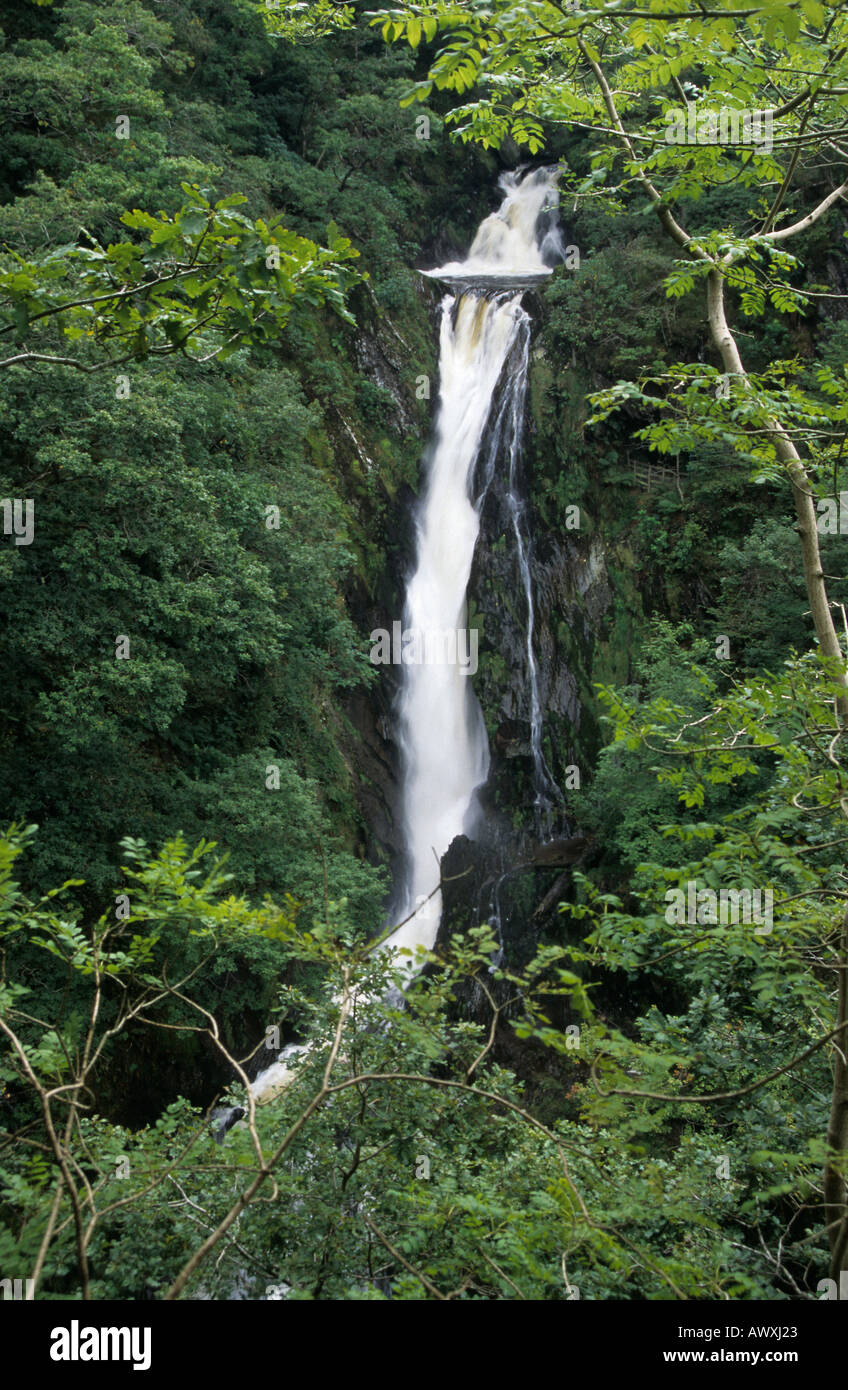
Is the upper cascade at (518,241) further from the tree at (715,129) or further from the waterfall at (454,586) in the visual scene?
the tree at (715,129)

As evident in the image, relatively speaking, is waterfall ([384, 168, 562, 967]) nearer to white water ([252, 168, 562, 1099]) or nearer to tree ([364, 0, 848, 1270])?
white water ([252, 168, 562, 1099])

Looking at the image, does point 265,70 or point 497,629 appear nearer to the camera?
point 497,629

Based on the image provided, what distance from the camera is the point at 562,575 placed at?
16.2m

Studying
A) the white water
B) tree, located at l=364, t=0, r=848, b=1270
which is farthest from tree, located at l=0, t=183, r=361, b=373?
the white water

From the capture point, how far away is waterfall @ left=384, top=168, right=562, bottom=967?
16000 mm

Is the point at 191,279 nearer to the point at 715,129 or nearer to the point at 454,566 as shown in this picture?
the point at 715,129

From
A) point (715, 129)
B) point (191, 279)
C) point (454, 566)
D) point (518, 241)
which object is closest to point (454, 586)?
point (454, 566)

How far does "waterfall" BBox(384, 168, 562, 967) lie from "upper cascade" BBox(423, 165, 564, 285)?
4.35 meters

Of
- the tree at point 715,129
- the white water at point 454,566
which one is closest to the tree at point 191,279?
the tree at point 715,129

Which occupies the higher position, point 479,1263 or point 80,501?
point 80,501
